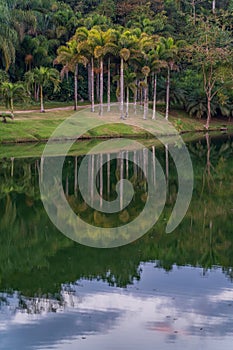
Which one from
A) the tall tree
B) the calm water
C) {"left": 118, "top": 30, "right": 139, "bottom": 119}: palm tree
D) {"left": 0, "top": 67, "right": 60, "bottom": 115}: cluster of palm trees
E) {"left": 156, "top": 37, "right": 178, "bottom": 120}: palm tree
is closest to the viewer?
the calm water

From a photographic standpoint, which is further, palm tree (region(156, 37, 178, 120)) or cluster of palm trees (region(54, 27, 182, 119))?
palm tree (region(156, 37, 178, 120))

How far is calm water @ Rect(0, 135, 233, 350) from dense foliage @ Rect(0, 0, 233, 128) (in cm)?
3072

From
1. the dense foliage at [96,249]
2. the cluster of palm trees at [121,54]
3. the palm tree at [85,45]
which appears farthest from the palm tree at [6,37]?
the dense foliage at [96,249]

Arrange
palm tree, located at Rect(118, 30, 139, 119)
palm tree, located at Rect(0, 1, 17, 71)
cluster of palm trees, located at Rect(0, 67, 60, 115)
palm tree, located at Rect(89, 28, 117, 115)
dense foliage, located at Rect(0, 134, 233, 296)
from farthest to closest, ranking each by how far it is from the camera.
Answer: palm tree, located at Rect(0, 1, 17, 71), palm tree, located at Rect(89, 28, 117, 115), palm tree, located at Rect(118, 30, 139, 119), cluster of palm trees, located at Rect(0, 67, 60, 115), dense foliage, located at Rect(0, 134, 233, 296)

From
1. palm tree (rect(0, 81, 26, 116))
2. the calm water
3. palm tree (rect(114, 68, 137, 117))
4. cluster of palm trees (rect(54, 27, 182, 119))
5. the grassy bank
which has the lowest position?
the calm water

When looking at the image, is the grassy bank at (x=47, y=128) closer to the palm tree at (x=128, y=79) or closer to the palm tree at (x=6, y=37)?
the palm tree at (x=128, y=79)

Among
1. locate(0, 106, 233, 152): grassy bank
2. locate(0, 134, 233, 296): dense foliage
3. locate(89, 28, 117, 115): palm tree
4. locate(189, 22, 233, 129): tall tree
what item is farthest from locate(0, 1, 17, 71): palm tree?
locate(0, 134, 233, 296): dense foliage

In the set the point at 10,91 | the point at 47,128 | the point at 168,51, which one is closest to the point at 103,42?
the point at 168,51

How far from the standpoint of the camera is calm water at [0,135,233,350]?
9.91 meters

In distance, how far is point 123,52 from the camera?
50.3 metres

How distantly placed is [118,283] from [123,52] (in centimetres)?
3970

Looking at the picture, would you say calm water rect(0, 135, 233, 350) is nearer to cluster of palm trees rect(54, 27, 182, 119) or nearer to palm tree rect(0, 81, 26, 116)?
palm tree rect(0, 81, 26, 116)

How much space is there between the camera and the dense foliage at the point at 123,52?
53281 mm

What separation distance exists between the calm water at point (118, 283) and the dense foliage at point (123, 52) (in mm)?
30719
